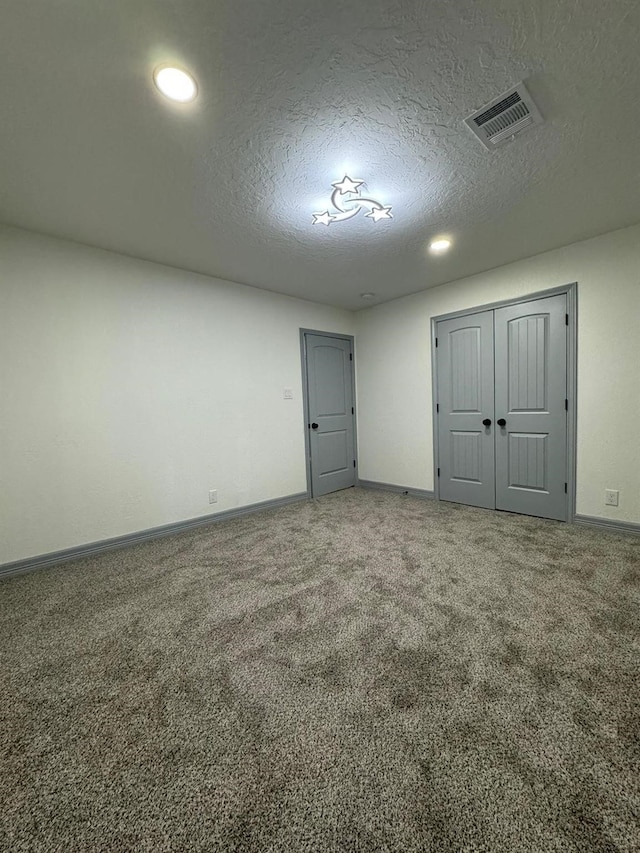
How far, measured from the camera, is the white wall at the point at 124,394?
2.47 meters

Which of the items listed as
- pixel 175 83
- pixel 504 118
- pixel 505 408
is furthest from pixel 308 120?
pixel 505 408

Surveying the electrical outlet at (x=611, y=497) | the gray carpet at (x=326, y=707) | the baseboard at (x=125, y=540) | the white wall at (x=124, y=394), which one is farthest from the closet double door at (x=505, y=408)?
the baseboard at (x=125, y=540)

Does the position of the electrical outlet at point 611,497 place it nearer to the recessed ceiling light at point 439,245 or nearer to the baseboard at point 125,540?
the recessed ceiling light at point 439,245

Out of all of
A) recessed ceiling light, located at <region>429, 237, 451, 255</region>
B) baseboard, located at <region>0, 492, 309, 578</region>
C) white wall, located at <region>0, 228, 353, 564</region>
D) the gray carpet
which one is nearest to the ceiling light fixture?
recessed ceiling light, located at <region>429, 237, 451, 255</region>

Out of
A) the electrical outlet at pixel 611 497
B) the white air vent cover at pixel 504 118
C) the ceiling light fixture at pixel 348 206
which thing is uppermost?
the white air vent cover at pixel 504 118

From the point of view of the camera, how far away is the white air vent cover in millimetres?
1486

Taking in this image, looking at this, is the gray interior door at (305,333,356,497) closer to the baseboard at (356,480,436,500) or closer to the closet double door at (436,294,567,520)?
the baseboard at (356,480,436,500)

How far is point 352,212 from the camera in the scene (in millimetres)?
2191

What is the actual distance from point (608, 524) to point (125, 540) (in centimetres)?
423

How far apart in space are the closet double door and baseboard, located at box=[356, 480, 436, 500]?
0.20 metres

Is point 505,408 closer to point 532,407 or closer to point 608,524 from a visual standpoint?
point 532,407

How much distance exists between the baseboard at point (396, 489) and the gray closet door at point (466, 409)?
203mm

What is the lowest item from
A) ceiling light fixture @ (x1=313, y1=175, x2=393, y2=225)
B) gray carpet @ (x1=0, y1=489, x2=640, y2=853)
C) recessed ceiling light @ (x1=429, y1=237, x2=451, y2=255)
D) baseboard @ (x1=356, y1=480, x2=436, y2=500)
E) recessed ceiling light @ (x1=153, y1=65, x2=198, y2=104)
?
baseboard @ (x1=356, y1=480, x2=436, y2=500)

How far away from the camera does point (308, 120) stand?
5.16 feet
